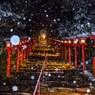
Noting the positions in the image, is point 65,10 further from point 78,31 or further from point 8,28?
point 8,28

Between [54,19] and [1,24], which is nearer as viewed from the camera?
[1,24]

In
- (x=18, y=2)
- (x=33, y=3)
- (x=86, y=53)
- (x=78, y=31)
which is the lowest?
(x=86, y=53)

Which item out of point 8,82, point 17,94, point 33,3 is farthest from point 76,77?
point 33,3

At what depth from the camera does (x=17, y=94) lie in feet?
12.8

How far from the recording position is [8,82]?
15.4 feet

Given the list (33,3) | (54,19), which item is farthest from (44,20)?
(33,3)

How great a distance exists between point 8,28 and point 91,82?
784 centimetres

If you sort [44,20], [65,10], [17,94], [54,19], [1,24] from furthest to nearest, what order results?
[44,20], [54,19], [65,10], [1,24], [17,94]

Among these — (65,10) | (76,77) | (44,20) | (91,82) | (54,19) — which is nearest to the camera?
(91,82)

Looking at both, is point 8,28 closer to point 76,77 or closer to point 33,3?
point 33,3

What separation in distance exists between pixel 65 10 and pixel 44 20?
367 centimetres

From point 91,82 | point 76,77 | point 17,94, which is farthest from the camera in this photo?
point 76,77

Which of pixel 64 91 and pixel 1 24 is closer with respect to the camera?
pixel 64 91

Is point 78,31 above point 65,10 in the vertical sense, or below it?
below
